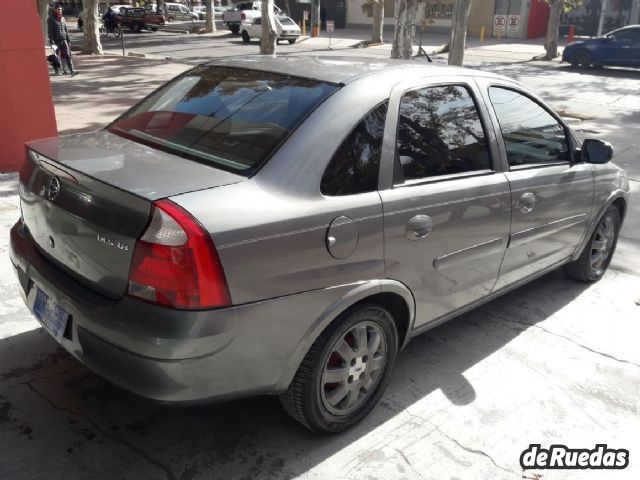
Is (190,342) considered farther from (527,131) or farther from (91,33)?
(91,33)

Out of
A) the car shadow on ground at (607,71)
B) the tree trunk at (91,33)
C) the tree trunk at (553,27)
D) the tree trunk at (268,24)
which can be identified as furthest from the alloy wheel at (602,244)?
the tree trunk at (91,33)

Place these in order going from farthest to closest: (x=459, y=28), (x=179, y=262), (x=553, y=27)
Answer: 1. (x=553, y=27)
2. (x=459, y=28)
3. (x=179, y=262)

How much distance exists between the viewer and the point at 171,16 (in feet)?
142

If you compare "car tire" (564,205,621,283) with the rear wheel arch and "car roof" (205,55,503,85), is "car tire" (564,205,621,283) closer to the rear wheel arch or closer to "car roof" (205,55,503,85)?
the rear wheel arch

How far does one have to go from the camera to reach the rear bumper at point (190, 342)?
7.22ft

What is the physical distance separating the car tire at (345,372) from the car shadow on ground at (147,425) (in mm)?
135

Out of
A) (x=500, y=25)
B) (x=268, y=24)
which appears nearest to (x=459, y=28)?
(x=268, y=24)

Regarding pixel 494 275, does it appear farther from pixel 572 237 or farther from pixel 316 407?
pixel 316 407

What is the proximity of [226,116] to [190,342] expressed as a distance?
121cm

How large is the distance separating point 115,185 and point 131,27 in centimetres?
3736

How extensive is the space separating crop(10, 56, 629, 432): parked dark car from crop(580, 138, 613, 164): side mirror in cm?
62

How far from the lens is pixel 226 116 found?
290cm

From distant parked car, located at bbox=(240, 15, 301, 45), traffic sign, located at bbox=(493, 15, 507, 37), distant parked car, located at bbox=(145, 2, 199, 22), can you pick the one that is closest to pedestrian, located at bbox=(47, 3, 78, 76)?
distant parked car, located at bbox=(240, 15, 301, 45)

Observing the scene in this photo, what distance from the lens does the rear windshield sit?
2.64 m
